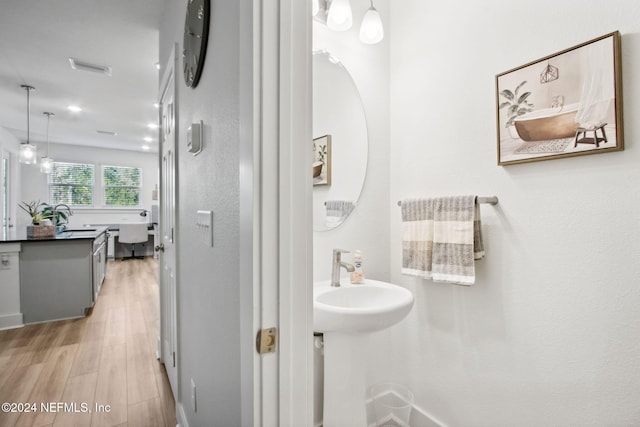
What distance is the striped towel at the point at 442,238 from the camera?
1.44 meters

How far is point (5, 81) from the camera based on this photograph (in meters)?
3.49

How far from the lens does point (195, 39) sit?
123 centimetres

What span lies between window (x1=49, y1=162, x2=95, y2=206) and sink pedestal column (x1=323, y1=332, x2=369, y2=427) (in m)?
7.86

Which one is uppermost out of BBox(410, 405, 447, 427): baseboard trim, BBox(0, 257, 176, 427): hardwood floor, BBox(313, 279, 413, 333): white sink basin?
BBox(313, 279, 413, 333): white sink basin

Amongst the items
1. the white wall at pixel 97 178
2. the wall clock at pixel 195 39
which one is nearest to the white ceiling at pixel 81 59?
the wall clock at pixel 195 39

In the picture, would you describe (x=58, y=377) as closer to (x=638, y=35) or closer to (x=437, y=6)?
(x=437, y=6)

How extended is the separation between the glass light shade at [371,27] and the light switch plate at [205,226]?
4.22ft

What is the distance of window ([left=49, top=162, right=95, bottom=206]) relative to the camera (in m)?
6.84

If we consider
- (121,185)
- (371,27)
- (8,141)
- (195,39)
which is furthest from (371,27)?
(121,185)

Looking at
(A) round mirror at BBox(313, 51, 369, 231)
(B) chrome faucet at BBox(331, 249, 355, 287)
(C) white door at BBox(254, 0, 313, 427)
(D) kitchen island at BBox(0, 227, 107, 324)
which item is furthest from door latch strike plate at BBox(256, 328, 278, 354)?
(D) kitchen island at BBox(0, 227, 107, 324)

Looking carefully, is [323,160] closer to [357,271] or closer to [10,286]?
[357,271]

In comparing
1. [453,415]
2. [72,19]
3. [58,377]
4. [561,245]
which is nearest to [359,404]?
[453,415]

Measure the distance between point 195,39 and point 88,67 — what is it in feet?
9.13

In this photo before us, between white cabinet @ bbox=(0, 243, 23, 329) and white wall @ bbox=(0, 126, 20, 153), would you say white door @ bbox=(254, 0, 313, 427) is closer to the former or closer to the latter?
white cabinet @ bbox=(0, 243, 23, 329)
